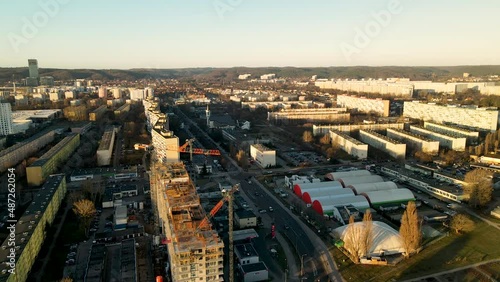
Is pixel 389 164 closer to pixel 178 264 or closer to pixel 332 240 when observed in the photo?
pixel 332 240

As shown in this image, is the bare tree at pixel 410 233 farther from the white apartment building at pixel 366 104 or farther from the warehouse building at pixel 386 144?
the white apartment building at pixel 366 104

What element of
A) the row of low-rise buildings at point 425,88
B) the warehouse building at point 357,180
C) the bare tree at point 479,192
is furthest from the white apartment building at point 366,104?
the bare tree at point 479,192

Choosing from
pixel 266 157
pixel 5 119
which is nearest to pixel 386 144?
pixel 266 157

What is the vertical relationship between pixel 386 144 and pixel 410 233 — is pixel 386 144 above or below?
above

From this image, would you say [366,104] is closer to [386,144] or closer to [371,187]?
[386,144]

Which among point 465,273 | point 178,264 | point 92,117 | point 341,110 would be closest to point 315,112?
point 341,110

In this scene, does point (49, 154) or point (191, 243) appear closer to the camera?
point (191, 243)

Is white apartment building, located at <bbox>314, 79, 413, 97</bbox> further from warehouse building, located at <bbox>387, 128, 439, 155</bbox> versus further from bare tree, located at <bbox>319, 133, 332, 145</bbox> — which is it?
bare tree, located at <bbox>319, 133, 332, 145</bbox>
